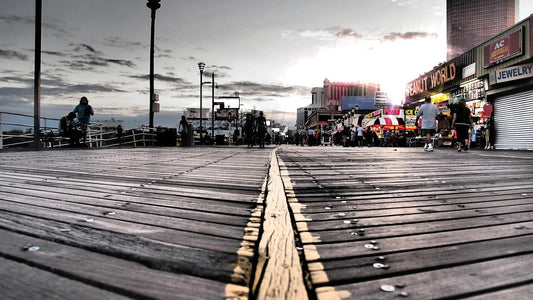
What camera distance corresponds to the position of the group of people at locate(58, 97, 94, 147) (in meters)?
13.1

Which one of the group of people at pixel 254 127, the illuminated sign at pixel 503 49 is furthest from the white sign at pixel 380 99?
the group of people at pixel 254 127

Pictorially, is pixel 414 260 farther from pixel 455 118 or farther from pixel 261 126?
pixel 261 126

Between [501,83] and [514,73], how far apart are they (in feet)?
3.41

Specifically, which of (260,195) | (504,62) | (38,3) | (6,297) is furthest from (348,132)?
(6,297)

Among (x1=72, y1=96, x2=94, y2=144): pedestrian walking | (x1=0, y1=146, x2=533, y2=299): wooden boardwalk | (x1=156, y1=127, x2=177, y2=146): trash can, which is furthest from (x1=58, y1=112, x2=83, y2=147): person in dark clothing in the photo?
(x1=0, y1=146, x2=533, y2=299): wooden boardwalk

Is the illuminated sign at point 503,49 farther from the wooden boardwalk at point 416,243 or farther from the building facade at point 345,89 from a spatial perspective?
the building facade at point 345,89

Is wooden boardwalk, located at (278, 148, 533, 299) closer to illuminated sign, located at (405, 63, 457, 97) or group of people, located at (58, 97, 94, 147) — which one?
group of people, located at (58, 97, 94, 147)

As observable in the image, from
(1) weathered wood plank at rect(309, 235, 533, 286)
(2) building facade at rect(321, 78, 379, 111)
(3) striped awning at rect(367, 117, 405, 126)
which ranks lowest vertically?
(1) weathered wood plank at rect(309, 235, 533, 286)

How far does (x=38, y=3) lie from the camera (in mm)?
11734

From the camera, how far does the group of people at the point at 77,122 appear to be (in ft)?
43.0

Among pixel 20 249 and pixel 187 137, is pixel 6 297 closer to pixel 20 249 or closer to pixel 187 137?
pixel 20 249

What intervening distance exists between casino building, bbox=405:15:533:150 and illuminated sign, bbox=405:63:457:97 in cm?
6

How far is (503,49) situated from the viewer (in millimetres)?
16859

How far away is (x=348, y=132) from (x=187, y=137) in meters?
13.0
